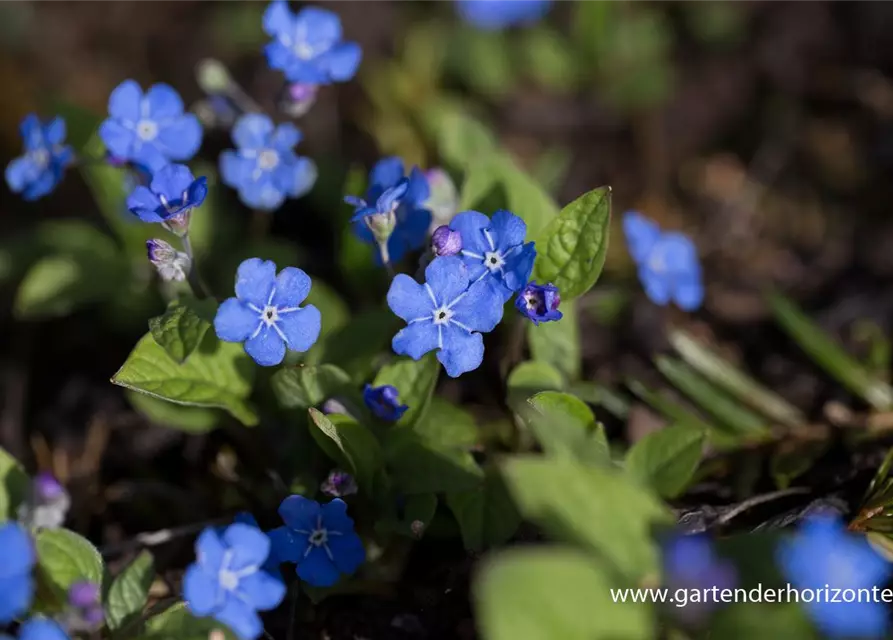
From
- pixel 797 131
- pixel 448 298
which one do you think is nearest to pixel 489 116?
pixel 797 131

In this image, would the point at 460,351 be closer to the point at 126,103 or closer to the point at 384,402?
the point at 384,402

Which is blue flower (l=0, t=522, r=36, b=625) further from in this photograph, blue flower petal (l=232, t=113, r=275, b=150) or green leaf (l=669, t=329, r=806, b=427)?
green leaf (l=669, t=329, r=806, b=427)

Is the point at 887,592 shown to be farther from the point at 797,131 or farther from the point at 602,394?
the point at 797,131

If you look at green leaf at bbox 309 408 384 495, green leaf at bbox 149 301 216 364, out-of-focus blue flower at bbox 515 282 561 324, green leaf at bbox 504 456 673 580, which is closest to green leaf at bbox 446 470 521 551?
green leaf at bbox 309 408 384 495

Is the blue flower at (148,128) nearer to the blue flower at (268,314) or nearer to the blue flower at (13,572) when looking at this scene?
the blue flower at (268,314)

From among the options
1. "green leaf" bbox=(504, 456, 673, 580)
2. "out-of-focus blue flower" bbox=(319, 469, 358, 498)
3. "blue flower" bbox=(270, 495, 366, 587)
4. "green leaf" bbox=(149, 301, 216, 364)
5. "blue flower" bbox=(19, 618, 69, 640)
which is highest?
"green leaf" bbox=(504, 456, 673, 580)
